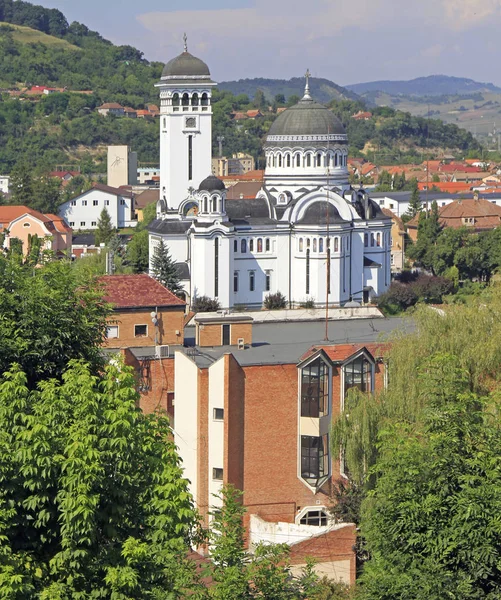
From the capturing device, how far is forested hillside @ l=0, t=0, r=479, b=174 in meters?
122

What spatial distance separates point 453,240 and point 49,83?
87.5 metres

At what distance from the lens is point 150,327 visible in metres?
28.5

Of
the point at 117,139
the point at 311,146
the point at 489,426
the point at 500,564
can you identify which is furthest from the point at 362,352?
the point at 117,139

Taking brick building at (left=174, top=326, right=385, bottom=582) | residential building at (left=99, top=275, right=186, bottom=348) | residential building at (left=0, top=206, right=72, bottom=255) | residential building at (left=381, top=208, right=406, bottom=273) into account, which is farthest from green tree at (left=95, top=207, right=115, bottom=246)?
brick building at (left=174, top=326, right=385, bottom=582)

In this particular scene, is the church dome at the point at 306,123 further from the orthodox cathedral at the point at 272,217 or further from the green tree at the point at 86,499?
the green tree at the point at 86,499

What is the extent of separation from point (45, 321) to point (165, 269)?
1276 inches

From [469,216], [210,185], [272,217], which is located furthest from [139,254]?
[469,216]

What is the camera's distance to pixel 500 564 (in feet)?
54.2

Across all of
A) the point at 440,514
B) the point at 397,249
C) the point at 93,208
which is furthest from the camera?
the point at 93,208

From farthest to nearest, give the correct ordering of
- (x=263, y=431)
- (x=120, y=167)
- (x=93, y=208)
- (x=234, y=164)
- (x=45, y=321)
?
(x=234, y=164), (x=120, y=167), (x=93, y=208), (x=263, y=431), (x=45, y=321)

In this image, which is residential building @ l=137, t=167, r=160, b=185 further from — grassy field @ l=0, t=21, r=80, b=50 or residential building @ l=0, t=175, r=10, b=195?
grassy field @ l=0, t=21, r=80, b=50

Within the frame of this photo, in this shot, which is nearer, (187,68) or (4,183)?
(187,68)

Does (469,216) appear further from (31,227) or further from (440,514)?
(440,514)

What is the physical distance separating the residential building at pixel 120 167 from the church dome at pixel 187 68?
170 feet
